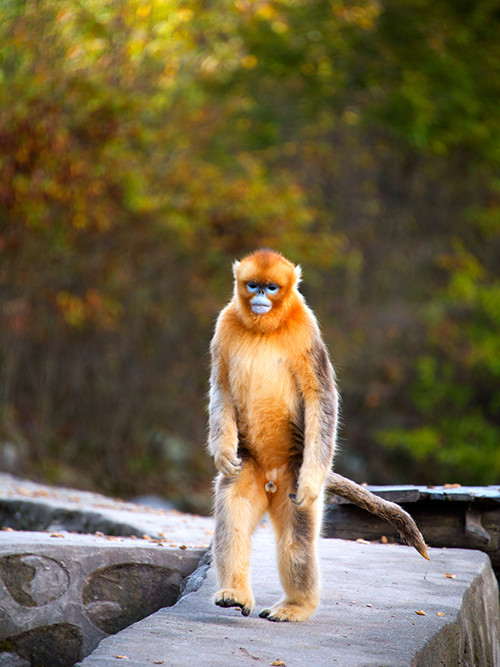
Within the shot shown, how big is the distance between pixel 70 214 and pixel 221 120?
4678mm

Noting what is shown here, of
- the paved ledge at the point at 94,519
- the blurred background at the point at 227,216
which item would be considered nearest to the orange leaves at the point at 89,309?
the blurred background at the point at 227,216

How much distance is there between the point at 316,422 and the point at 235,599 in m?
0.87

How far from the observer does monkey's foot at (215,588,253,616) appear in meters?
3.92

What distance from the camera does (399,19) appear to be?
16.2 m

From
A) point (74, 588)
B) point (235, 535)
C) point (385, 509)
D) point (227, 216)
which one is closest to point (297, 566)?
point (235, 535)

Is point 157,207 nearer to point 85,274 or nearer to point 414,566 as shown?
point 85,274

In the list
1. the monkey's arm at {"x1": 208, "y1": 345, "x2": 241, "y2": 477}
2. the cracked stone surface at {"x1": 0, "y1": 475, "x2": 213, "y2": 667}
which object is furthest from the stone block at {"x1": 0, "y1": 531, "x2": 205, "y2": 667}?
the monkey's arm at {"x1": 208, "y1": 345, "x2": 241, "y2": 477}

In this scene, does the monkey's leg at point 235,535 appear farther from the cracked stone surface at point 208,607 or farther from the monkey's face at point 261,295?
the monkey's face at point 261,295

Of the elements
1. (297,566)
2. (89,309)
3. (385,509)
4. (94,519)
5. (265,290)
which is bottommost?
(89,309)

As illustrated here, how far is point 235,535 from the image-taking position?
407 cm

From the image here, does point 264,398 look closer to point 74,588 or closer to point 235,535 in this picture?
point 235,535

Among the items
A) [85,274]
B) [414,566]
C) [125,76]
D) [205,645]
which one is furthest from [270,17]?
[205,645]

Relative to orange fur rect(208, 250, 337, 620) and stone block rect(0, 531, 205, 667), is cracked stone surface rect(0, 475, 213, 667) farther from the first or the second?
orange fur rect(208, 250, 337, 620)

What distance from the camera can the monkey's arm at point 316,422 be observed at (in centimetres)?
405
